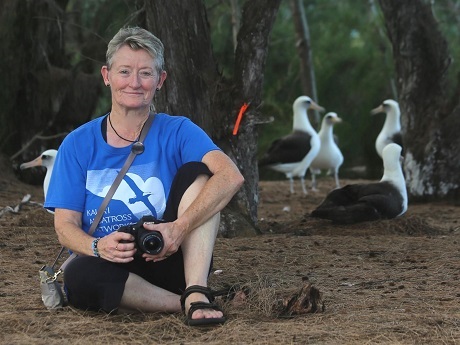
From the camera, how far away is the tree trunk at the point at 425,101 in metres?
10.7

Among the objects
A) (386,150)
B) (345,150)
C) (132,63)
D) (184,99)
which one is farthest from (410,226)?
(345,150)

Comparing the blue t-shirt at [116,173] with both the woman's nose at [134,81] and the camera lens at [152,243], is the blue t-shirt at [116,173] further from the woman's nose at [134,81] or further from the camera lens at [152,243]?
the camera lens at [152,243]

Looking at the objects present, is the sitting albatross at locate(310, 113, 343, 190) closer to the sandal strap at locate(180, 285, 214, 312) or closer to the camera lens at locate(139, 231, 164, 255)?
the sandal strap at locate(180, 285, 214, 312)

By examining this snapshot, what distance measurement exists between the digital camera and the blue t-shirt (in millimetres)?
291

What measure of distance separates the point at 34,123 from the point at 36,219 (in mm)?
3732

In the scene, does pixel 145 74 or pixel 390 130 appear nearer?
pixel 145 74

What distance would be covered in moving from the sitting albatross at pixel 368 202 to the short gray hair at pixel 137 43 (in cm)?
388

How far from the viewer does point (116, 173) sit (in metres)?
4.73

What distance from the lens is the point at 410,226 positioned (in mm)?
8414

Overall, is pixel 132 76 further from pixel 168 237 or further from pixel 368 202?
pixel 368 202

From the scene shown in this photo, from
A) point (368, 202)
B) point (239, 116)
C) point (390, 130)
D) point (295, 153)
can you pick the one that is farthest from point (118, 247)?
point (390, 130)

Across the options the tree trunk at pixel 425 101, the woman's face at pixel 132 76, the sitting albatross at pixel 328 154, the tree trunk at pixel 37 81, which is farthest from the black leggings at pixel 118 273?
the sitting albatross at pixel 328 154

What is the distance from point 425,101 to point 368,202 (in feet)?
9.23

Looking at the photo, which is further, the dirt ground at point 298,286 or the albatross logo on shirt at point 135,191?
the albatross logo on shirt at point 135,191
